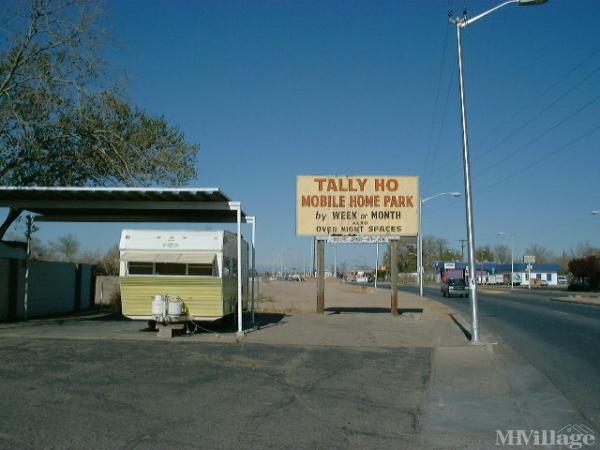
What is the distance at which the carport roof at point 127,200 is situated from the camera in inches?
639

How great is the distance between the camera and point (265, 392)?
9.56 m

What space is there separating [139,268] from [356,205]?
10.5 metres

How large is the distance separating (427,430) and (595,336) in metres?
13.0

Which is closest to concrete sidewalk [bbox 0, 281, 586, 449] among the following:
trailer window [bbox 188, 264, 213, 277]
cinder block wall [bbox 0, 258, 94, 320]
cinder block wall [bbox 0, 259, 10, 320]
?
trailer window [bbox 188, 264, 213, 277]

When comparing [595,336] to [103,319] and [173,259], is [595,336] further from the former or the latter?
[103,319]

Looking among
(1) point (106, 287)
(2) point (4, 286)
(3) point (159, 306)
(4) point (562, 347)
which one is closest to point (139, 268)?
(3) point (159, 306)

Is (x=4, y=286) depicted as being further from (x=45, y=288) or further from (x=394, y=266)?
(x=394, y=266)

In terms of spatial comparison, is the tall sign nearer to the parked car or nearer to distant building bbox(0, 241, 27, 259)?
distant building bbox(0, 241, 27, 259)

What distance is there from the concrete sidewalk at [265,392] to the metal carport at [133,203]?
3641 millimetres

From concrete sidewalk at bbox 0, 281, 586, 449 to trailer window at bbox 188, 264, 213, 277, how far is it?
1701mm

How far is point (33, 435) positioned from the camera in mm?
6812

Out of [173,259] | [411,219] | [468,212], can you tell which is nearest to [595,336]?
[468,212]

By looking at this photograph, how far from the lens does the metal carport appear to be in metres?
16.4

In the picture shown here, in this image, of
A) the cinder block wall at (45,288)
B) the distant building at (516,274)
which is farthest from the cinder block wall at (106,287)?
the distant building at (516,274)
